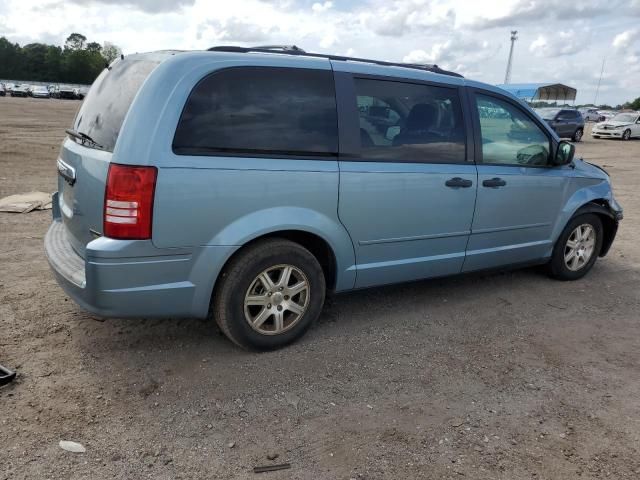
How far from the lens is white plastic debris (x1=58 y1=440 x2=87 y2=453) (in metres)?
2.55

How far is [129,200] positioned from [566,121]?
84.0 feet

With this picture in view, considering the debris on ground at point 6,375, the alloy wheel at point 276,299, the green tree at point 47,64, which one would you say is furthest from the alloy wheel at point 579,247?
the green tree at point 47,64

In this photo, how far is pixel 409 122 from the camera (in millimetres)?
3875

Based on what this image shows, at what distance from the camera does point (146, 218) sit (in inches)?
114

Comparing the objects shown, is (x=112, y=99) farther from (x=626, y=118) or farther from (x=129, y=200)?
(x=626, y=118)

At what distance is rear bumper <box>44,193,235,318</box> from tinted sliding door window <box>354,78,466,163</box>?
1.31 meters

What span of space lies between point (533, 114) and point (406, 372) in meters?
2.61

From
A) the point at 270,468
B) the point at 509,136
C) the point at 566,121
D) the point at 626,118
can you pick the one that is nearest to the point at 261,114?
the point at 270,468

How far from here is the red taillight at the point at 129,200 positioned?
2869 millimetres

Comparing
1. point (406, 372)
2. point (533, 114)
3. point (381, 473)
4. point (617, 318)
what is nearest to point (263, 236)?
point (406, 372)

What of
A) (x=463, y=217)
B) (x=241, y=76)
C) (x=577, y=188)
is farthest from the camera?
(x=577, y=188)

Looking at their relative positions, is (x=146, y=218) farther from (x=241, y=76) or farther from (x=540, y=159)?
(x=540, y=159)

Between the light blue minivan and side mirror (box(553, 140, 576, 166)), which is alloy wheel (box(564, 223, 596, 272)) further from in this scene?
the light blue minivan

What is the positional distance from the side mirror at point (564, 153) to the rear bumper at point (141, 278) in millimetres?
3157
